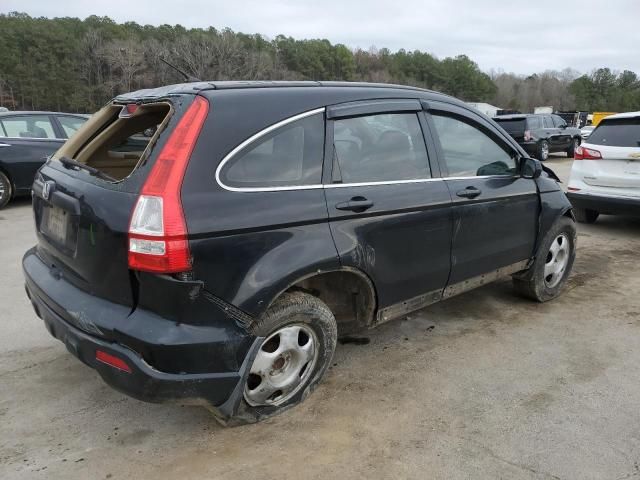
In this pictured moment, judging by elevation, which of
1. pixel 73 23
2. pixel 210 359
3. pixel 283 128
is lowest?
pixel 210 359

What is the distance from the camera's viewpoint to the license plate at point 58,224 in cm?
266

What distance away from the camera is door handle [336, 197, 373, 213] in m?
2.77

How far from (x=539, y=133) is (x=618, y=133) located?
39.5 ft

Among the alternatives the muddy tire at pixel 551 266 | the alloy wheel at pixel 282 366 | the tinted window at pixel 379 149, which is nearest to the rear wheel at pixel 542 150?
the muddy tire at pixel 551 266

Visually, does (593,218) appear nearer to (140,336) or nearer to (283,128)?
(283,128)

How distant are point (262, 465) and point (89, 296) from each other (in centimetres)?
115

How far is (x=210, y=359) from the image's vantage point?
2.36 m

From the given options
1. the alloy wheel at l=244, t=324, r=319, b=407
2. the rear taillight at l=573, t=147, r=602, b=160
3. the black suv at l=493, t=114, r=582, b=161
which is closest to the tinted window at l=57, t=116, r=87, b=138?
the alloy wheel at l=244, t=324, r=319, b=407

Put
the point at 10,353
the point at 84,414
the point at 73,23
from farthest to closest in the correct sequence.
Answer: the point at 73,23, the point at 10,353, the point at 84,414

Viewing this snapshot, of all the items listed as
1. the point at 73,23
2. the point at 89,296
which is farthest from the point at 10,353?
the point at 73,23

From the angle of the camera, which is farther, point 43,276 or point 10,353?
point 10,353

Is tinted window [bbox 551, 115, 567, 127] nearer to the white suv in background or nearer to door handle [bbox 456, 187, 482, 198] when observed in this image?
the white suv in background

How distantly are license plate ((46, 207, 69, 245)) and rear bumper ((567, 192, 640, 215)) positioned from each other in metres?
6.65

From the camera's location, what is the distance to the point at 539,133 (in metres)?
18.2
